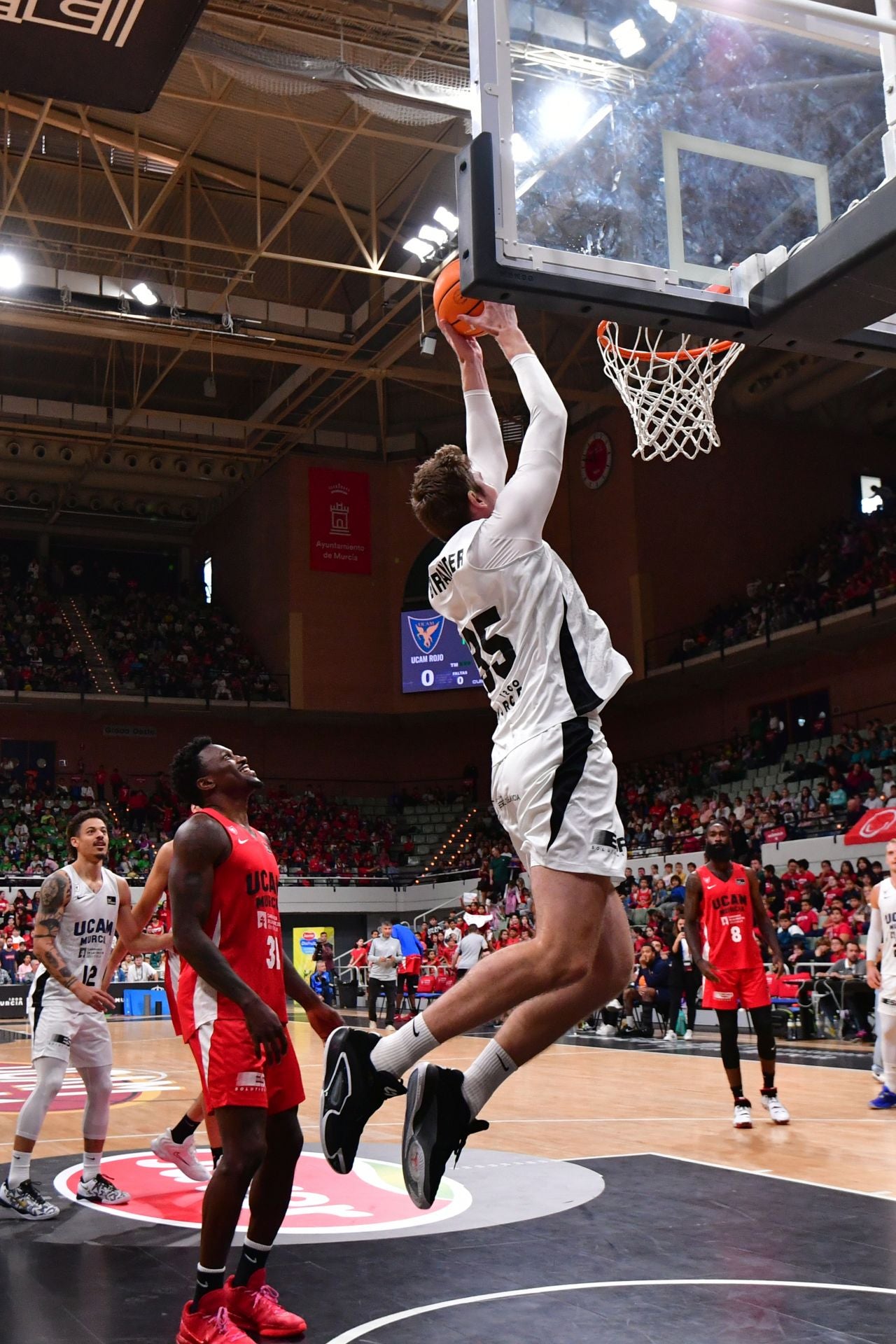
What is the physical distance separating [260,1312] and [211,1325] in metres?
0.25

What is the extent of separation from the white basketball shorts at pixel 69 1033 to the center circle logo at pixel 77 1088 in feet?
11.3

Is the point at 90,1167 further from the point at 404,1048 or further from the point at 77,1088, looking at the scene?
the point at 77,1088

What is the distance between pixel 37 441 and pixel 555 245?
29.2 meters

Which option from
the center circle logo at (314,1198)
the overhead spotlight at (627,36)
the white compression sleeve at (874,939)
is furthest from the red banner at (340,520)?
the overhead spotlight at (627,36)

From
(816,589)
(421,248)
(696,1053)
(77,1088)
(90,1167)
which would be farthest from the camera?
(816,589)

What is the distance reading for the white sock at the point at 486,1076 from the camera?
11.1 feet

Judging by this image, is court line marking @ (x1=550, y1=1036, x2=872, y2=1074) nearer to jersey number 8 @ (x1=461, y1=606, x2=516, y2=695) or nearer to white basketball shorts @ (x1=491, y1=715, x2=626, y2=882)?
jersey number 8 @ (x1=461, y1=606, x2=516, y2=695)

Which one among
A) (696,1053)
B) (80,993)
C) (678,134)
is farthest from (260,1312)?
(696,1053)

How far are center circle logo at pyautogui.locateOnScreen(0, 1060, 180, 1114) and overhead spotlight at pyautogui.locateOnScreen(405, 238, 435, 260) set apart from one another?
14604mm

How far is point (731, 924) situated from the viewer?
28.7 feet

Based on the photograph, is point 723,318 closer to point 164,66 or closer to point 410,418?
point 164,66

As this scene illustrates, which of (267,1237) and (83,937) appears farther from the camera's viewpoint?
(83,937)

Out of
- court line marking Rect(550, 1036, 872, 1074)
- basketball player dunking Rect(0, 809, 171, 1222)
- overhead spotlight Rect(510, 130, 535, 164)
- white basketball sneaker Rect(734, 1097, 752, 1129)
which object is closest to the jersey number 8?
overhead spotlight Rect(510, 130, 535, 164)

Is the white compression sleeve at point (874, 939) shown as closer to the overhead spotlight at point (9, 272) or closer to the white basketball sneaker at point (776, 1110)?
the white basketball sneaker at point (776, 1110)
